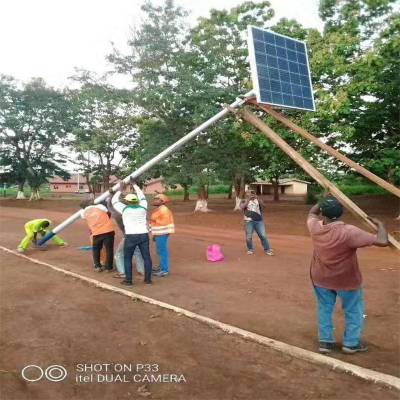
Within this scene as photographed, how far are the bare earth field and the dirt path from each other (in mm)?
11

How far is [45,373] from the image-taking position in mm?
4340

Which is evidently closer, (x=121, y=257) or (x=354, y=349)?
(x=354, y=349)

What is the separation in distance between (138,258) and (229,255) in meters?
3.45

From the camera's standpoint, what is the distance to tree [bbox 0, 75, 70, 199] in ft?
133

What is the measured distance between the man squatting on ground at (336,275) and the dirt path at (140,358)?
24.7 inches

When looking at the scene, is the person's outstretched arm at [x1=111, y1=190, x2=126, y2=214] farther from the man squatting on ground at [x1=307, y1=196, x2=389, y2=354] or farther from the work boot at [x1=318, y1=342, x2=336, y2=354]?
the work boot at [x1=318, y1=342, x2=336, y2=354]

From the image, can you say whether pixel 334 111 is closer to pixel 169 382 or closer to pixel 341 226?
pixel 341 226

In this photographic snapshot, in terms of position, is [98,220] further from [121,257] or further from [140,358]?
[140,358]

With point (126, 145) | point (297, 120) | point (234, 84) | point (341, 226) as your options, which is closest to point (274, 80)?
point (341, 226)

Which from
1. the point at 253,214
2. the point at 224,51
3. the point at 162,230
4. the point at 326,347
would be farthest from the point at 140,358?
the point at 224,51

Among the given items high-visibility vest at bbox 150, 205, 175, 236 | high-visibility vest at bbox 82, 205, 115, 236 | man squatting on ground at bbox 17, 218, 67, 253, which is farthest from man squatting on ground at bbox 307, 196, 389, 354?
man squatting on ground at bbox 17, 218, 67, 253

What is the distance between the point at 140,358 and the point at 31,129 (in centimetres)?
4059

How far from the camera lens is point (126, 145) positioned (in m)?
31.1

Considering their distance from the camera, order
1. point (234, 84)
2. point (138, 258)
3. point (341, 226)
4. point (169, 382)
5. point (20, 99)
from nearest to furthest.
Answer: point (169, 382) < point (341, 226) < point (138, 258) < point (234, 84) < point (20, 99)
